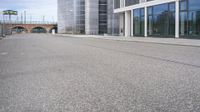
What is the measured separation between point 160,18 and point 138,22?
8.26 meters

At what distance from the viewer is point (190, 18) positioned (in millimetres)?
40719

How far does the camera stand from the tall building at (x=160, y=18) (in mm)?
40594

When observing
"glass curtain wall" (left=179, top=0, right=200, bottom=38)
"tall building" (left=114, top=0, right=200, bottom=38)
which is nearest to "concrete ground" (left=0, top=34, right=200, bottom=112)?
"glass curtain wall" (left=179, top=0, right=200, bottom=38)

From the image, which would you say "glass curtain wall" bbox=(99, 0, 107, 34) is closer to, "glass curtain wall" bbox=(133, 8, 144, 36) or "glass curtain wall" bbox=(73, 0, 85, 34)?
"glass curtain wall" bbox=(73, 0, 85, 34)

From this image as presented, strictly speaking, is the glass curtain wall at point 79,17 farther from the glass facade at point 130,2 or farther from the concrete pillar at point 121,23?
the glass facade at point 130,2

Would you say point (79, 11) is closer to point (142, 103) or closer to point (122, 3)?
point (122, 3)

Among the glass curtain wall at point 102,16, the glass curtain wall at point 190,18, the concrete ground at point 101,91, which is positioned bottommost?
the concrete ground at point 101,91

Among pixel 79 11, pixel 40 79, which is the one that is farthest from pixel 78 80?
pixel 79 11

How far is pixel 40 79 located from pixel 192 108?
5.27 metres

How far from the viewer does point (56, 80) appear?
934 cm

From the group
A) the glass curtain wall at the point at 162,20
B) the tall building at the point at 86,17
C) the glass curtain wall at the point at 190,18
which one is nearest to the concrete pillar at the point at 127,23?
the glass curtain wall at the point at 162,20

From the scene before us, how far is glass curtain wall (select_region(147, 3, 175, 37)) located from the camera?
44.9 m

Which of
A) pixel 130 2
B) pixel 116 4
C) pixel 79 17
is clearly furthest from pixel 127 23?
pixel 79 17

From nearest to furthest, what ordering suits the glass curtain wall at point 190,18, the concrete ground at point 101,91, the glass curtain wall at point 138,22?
the concrete ground at point 101,91, the glass curtain wall at point 190,18, the glass curtain wall at point 138,22
